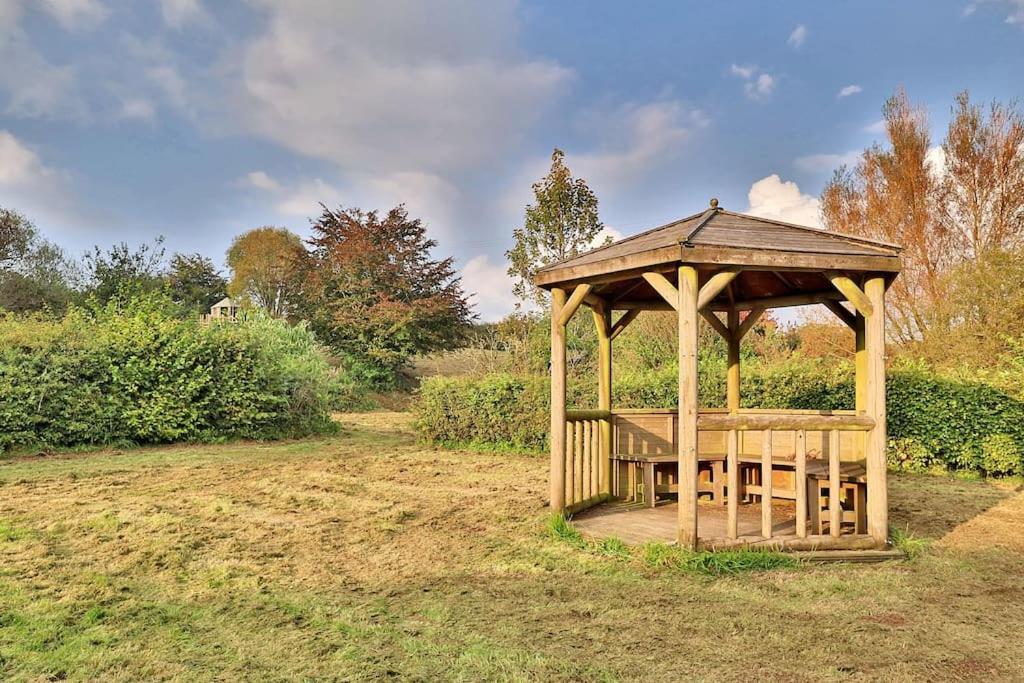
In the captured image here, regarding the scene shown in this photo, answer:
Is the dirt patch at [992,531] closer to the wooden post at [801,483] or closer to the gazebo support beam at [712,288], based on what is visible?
the wooden post at [801,483]

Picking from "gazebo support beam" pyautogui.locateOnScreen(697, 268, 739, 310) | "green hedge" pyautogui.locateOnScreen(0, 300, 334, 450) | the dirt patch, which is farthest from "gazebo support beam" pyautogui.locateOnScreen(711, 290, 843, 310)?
"green hedge" pyautogui.locateOnScreen(0, 300, 334, 450)

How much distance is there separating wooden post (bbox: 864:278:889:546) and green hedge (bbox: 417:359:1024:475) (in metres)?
5.04

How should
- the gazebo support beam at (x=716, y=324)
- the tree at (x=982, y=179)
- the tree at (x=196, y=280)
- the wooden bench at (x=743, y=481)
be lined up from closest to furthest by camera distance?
the wooden bench at (x=743, y=481) < the gazebo support beam at (x=716, y=324) < the tree at (x=982, y=179) < the tree at (x=196, y=280)

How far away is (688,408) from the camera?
458 cm

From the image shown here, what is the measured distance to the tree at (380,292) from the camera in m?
24.2

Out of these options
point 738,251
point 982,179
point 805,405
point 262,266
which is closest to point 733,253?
point 738,251

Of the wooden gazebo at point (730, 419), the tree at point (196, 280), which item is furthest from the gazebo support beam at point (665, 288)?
the tree at point (196, 280)

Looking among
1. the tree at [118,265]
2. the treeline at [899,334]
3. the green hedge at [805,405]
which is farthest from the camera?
the tree at [118,265]

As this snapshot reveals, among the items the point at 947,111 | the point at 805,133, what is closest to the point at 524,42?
the point at 805,133

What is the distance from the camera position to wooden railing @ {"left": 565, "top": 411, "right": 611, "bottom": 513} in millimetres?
5988

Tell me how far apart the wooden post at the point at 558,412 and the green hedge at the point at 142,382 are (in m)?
8.61

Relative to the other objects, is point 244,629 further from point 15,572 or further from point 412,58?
point 412,58

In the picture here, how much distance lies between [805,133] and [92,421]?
14.3m

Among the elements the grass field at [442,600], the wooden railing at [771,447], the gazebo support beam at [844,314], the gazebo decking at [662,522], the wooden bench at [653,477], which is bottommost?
the grass field at [442,600]
